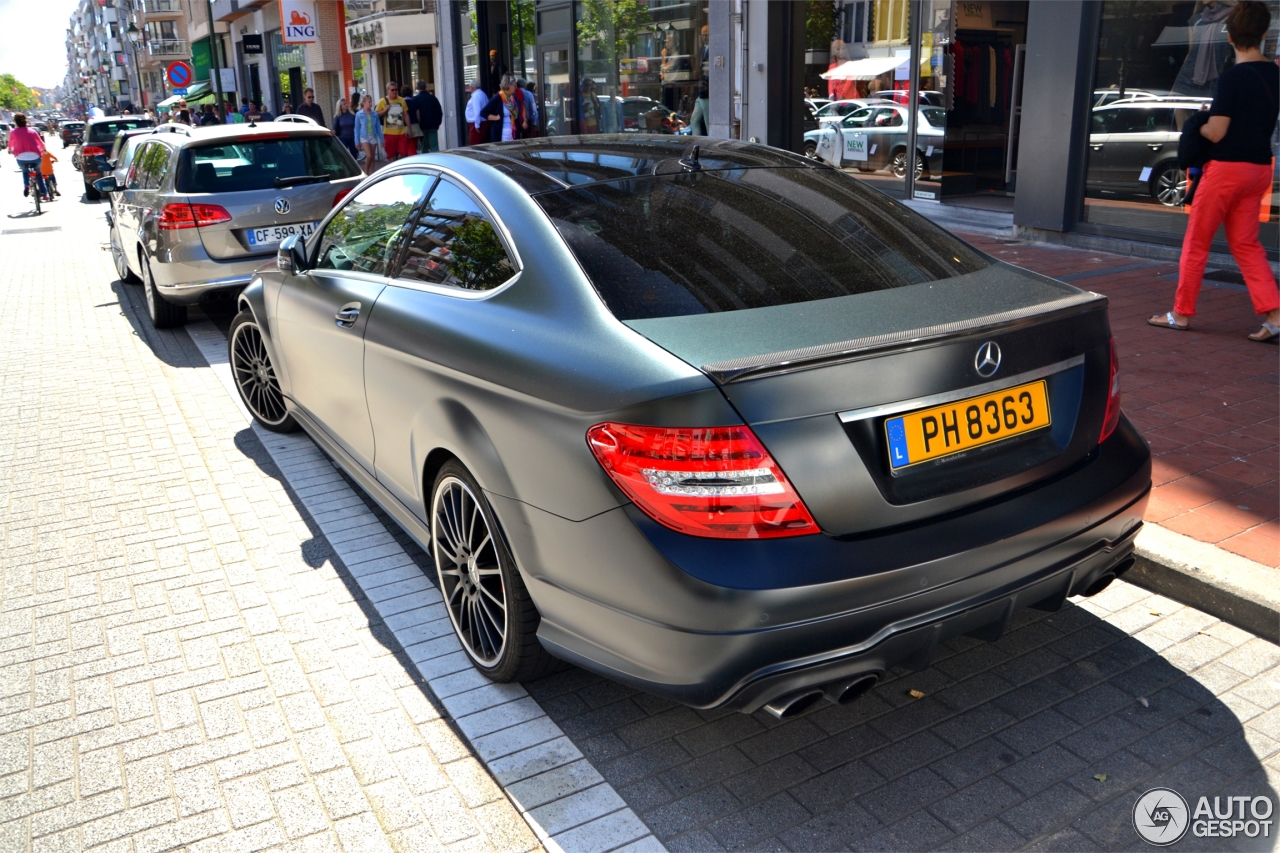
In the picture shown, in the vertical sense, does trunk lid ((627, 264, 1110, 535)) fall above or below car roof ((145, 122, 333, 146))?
below

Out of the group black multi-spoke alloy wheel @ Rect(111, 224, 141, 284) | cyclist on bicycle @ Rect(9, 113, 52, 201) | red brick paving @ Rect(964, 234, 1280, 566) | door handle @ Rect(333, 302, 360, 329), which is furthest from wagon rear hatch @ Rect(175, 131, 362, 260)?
cyclist on bicycle @ Rect(9, 113, 52, 201)

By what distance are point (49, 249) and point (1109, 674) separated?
17.3m

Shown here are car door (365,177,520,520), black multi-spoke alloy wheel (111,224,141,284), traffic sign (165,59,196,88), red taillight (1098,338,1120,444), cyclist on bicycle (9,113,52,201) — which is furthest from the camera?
traffic sign (165,59,196,88)

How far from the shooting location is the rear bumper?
245 cm

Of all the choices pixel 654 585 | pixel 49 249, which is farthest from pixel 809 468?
pixel 49 249

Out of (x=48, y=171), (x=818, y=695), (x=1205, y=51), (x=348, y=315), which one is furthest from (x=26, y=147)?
(x=818, y=695)

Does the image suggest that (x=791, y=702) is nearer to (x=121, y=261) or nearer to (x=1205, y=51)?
(x=1205, y=51)

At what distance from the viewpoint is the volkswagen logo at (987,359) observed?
2660 millimetres

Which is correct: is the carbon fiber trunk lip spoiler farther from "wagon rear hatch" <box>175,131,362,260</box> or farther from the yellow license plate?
"wagon rear hatch" <box>175,131,362,260</box>

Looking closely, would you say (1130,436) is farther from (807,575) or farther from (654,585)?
(654,585)

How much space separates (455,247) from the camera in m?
3.61

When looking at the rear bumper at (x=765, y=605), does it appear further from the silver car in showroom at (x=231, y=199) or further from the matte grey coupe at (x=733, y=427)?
the silver car in showroom at (x=231, y=199)

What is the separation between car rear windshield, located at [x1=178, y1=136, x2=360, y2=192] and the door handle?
4.96 m

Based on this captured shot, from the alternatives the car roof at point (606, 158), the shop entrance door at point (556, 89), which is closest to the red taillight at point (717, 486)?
the car roof at point (606, 158)
